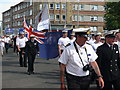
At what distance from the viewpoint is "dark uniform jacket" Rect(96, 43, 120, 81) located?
5293 mm

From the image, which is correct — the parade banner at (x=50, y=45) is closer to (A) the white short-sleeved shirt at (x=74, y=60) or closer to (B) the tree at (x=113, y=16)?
(A) the white short-sleeved shirt at (x=74, y=60)

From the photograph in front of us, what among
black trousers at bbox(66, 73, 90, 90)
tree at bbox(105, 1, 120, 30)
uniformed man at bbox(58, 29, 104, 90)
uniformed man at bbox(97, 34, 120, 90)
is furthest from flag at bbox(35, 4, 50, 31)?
tree at bbox(105, 1, 120, 30)

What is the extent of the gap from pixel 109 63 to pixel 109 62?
21 millimetres

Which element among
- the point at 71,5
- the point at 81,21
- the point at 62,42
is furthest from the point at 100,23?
the point at 62,42

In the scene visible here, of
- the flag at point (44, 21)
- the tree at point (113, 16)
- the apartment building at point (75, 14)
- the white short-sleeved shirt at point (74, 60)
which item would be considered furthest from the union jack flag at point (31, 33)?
the apartment building at point (75, 14)

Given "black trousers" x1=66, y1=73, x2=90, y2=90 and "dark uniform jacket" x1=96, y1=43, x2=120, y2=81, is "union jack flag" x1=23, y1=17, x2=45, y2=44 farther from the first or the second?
"black trousers" x1=66, y1=73, x2=90, y2=90

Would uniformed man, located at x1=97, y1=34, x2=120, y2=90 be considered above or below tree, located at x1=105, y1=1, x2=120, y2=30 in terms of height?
below

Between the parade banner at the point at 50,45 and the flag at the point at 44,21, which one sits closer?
the flag at the point at 44,21

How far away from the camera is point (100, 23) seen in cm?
7094

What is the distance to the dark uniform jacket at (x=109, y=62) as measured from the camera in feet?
17.4

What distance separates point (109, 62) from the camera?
5305mm

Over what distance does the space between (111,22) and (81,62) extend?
3775cm

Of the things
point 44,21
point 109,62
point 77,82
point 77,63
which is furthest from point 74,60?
point 44,21

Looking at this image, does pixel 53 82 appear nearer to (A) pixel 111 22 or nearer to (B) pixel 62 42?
(B) pixel 62 42
